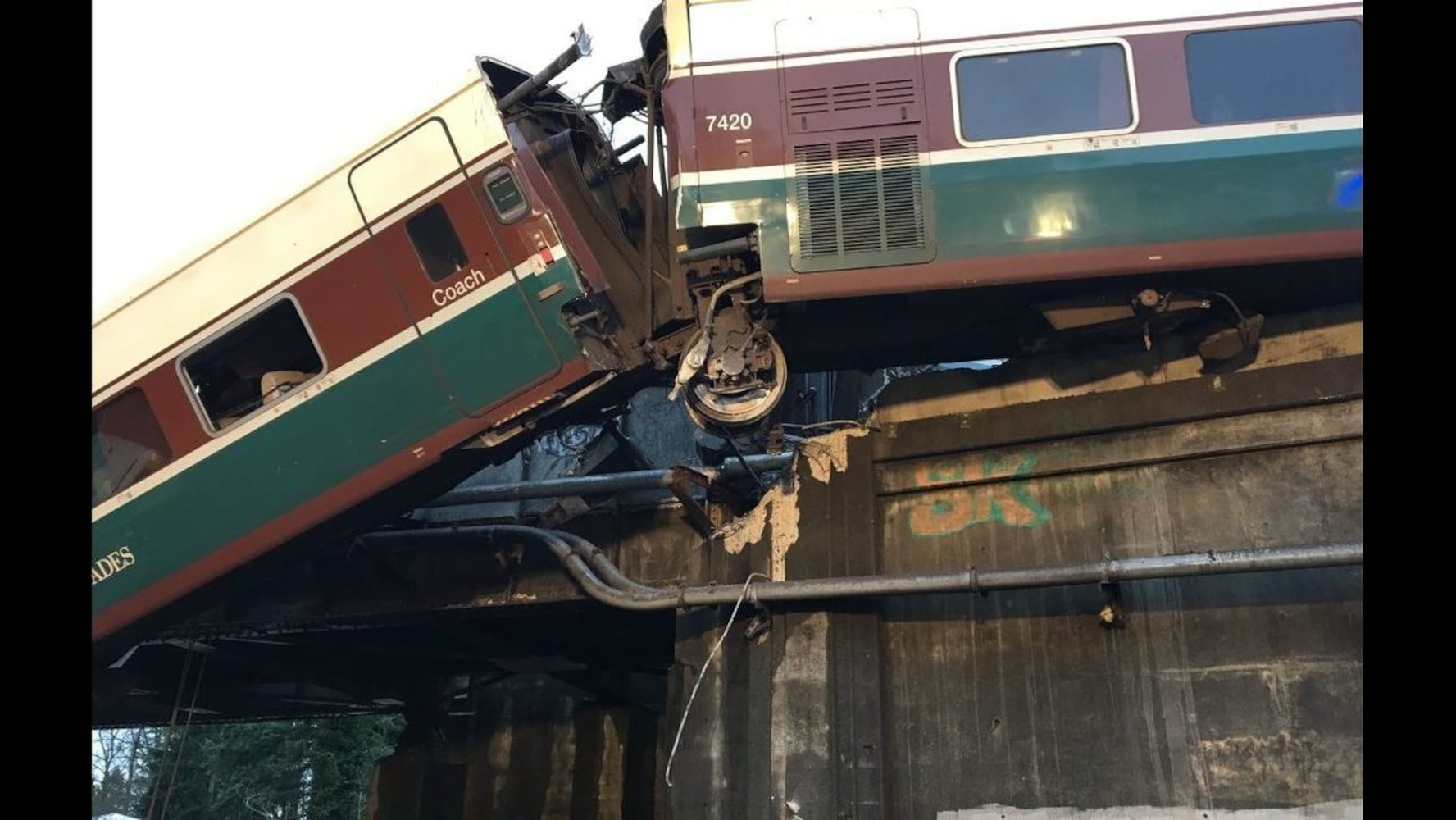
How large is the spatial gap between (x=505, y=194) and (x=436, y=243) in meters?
0.62

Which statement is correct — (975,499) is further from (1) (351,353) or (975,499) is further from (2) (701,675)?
(1) (351,353)

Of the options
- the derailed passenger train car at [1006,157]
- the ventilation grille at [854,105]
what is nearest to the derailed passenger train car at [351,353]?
the derailed passenger train car at [1006,157]

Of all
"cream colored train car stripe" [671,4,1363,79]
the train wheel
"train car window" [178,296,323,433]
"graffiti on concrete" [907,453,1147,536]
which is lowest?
"graffiti on concrete" [907,453,1147,536]

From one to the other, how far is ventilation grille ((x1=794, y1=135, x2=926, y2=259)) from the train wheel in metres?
0.74

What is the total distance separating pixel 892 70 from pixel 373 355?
401 cm

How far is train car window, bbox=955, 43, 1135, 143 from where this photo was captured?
21.5 ft

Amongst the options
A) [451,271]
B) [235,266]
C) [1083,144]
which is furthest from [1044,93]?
[235,266]

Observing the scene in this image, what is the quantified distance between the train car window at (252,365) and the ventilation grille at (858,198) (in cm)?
364

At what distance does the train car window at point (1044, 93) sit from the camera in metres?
6.55

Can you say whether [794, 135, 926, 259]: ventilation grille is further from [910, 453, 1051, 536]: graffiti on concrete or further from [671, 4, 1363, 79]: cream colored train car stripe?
[910, 453, 1051, 536]: graffiti on concrete

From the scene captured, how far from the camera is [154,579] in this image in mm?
8047

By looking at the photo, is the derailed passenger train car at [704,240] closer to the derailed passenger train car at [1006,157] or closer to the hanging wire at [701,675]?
the derailed passenger train car at [1006,157]

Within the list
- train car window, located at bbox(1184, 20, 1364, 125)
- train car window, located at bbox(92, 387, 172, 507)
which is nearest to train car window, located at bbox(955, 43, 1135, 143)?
train car window, located at bbox(1184, 20, 1364, 125)

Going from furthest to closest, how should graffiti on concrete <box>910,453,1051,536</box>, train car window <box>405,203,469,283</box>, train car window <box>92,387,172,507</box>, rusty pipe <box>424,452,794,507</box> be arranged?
rusty pipe <box>424,452,794,507</box>, train car window <box>92,387,172,507</box>, train car window <box>405,203,469,283</box>, graffiti on concrete <box>910,453,1051,536</box>
